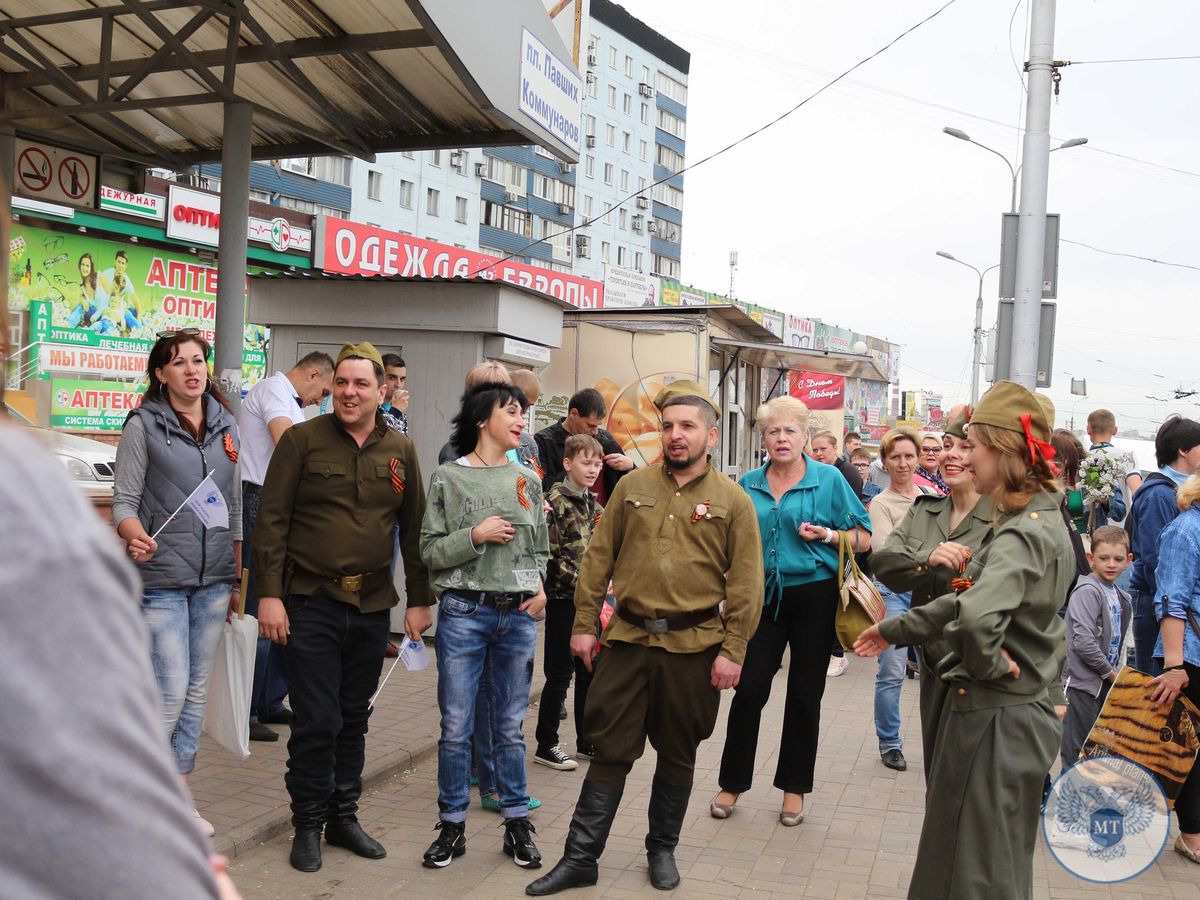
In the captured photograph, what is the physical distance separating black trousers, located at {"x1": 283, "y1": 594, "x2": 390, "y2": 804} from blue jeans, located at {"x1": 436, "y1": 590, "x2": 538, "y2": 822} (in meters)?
0.38

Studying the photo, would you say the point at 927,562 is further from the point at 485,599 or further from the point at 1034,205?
the point at 1034,205

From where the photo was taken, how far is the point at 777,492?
20.9 feet

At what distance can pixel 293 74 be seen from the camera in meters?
7.40

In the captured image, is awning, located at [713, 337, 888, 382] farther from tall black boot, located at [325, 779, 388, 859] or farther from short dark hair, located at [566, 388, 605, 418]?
tall black boot, located at [325, 779, 388, 859]

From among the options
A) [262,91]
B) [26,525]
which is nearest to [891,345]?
[262,91]

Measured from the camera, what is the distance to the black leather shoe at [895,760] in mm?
7449

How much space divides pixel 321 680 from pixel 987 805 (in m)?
2.85

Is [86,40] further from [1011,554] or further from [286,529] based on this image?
[1011,554]

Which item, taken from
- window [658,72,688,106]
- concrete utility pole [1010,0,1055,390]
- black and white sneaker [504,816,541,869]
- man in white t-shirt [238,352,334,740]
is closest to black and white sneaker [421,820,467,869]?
black and white sneaker [504,816,541,869]

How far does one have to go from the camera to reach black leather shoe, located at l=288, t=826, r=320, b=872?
5.22m

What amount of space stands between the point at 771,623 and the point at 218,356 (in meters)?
3.80

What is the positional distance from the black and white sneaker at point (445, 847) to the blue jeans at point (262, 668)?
6.90ft

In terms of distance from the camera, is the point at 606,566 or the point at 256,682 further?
the point at 256,682

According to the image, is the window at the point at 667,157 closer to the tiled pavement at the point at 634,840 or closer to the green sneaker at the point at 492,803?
the tiled pavement at the point at 634,840
